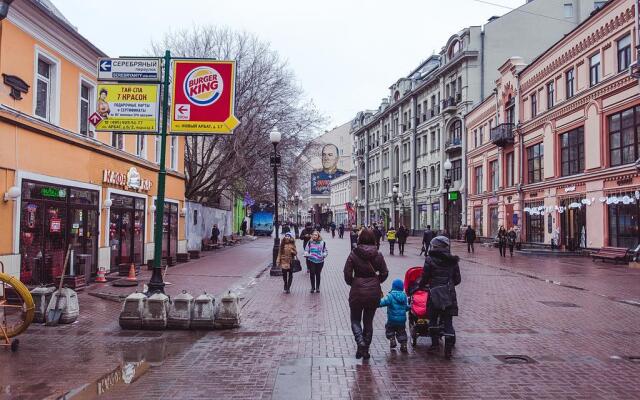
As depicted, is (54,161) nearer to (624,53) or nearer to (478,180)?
(624,53)

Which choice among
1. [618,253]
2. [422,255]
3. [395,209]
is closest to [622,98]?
[618,253]

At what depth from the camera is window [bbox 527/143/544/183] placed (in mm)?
33375

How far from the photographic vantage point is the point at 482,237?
4194 centimetres

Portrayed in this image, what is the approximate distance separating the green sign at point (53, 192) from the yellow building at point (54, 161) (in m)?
0.03

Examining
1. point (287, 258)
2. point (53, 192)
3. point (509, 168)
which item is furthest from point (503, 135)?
point (53, 192)

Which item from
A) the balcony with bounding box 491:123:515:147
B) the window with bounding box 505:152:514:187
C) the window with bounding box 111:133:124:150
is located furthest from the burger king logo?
the window with bounding box 505:152:514:187

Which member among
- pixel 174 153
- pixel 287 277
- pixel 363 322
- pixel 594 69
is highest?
pixel 594 69

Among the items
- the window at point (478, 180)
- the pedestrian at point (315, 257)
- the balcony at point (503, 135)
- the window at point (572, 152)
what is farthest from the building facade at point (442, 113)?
the pedestrian at point (315, 257)

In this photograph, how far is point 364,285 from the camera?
6965 mm

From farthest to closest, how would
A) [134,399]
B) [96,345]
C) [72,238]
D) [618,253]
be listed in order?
[618,253] < [72,238] < [96,345] < [134,399]

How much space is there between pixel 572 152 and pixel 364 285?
26.2 meters

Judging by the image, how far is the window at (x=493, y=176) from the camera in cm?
4062

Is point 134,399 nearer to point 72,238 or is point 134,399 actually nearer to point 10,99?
point 10,99

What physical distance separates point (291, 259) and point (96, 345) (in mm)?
6696
